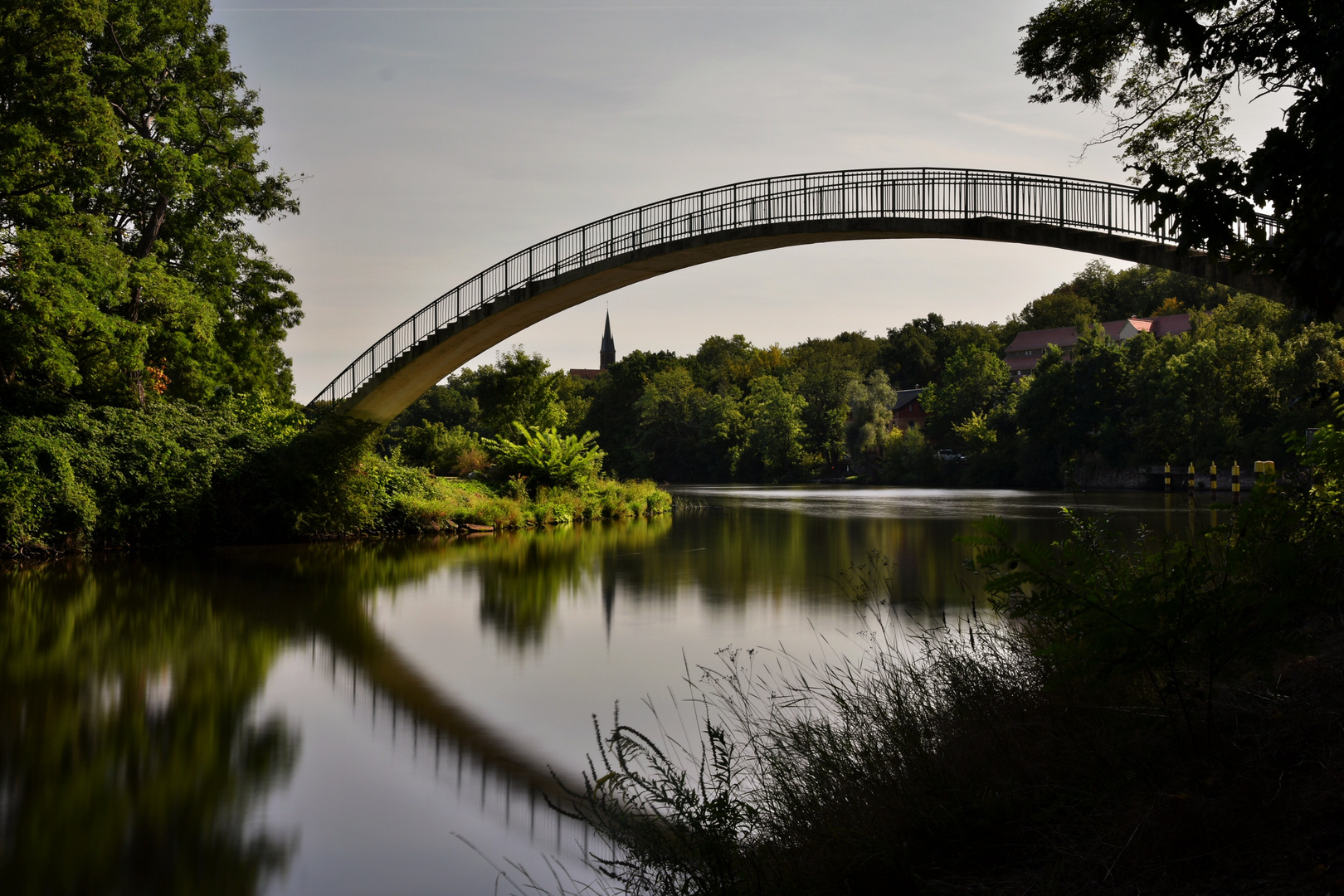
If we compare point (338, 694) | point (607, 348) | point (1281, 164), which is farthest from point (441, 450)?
point (607, 348)

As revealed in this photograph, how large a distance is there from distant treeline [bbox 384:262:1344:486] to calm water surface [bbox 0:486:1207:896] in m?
4.91

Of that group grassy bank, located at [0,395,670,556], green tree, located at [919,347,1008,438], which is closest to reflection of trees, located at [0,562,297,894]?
grassy bank, located at [0,395,670,556]

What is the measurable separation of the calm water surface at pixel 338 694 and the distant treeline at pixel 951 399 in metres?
4.91

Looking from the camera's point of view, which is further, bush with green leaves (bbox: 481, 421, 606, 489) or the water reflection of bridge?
bush with green leaves (bbox: 481, 421, 606, 489)

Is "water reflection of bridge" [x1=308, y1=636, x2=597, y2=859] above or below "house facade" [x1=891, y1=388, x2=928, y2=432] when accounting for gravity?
below

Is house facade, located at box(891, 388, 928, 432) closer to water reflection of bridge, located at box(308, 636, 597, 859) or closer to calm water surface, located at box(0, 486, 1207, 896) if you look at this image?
calm water surface, located at box(0, 486, 1207, 896)

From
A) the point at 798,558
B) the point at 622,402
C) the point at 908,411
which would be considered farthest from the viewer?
the point at 622,402

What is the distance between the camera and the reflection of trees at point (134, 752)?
4.47m

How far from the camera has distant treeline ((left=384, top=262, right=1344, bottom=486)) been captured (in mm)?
40219

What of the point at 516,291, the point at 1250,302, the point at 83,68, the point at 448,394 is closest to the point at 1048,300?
the point at 1250,302

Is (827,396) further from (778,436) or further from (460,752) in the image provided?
(460,752)

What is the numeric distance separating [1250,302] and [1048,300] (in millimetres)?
43862

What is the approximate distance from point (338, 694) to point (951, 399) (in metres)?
64.7

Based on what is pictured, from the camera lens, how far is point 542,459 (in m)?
27.9
